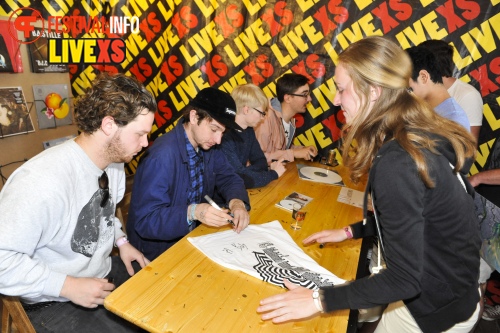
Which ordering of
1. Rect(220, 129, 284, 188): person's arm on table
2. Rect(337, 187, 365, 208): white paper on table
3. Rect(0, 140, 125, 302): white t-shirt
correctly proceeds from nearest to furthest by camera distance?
Rect(0, 140, 125, 302): white t-shirt < Rect(337, 187, 365, 208): white paper on table < Rect(220, 129, 284, 188): person's arm on table

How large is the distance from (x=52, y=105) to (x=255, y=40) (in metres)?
2.14

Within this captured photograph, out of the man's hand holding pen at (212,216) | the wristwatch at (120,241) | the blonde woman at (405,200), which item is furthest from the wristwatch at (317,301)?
the wristwatch at (120,241)

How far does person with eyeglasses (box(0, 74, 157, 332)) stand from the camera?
1.14 m

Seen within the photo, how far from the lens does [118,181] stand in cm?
170

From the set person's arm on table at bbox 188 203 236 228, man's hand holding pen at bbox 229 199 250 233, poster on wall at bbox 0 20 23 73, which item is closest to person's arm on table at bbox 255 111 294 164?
man's hand holding pen at bbox 229 199 250 233

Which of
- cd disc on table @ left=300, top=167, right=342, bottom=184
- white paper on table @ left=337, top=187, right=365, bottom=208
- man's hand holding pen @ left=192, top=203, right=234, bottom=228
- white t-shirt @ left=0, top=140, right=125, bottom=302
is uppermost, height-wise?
white t-shirt @ left=0, top=140, right=125, bottom=302

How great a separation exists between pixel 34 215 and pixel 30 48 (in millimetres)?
2121

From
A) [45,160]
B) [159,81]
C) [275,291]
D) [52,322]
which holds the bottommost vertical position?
[275,291]

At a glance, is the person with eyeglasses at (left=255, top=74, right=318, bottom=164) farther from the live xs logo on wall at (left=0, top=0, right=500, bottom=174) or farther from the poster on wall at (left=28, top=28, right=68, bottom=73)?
the poster on wall at (left=28, top=28, right=68, bottom=73)

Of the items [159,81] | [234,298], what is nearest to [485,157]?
[234,298]

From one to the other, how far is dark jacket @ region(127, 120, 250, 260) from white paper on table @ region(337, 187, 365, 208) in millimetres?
749

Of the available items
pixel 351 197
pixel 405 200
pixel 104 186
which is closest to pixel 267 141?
pixel 351 197

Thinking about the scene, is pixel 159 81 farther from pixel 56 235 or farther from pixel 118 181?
pixel 56 235

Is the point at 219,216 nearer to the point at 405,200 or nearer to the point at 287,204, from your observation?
the point at 287,204
